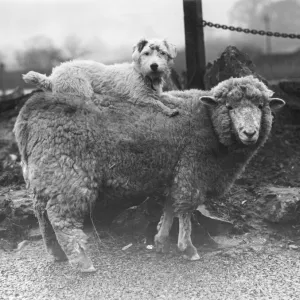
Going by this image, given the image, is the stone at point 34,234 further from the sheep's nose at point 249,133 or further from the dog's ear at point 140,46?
the sheep's nose at point 249,133

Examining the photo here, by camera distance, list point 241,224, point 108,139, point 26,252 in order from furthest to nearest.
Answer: point 241,224 < point 26,252 < point 108,139

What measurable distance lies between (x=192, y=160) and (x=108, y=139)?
0.96m

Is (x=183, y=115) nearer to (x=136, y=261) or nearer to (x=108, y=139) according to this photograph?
(x=108, y=139)

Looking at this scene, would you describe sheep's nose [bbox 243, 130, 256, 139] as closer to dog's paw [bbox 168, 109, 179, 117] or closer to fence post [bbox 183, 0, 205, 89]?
dog's paw [bbox 168, 109, 179, 117]

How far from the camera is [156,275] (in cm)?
497

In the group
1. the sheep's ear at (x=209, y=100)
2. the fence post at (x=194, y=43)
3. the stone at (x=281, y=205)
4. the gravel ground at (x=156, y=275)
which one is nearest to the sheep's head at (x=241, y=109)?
the sheep's ear at (x=209, y=100)

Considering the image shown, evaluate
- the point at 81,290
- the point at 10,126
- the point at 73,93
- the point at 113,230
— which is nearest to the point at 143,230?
the point at 113,230

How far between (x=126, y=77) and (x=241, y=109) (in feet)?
4.45

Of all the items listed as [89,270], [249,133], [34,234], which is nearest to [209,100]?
[249,133]

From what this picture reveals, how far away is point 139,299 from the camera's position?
4410mm

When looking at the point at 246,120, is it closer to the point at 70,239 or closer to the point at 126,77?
the point at 126,77

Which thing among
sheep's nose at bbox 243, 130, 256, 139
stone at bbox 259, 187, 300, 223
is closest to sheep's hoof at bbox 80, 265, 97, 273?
sheep's nose at bbox 243, 130, 256, 139

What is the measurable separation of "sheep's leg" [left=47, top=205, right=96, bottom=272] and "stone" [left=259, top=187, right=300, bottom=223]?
2.49 metres

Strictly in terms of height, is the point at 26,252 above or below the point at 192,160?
below
